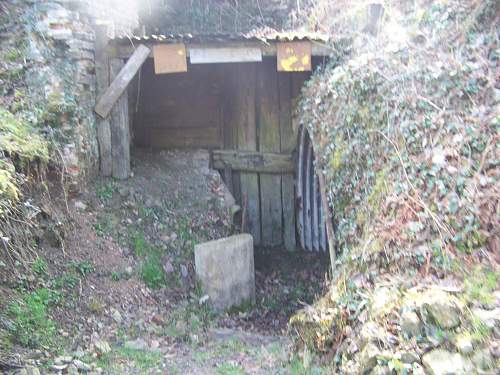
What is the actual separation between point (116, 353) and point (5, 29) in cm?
420

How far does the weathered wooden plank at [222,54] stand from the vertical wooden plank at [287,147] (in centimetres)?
151

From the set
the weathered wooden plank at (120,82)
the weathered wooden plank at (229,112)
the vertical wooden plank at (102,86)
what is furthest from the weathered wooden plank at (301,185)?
the vertical wooden plank at (102,86)

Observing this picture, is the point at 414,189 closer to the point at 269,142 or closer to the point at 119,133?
the point at 119,133

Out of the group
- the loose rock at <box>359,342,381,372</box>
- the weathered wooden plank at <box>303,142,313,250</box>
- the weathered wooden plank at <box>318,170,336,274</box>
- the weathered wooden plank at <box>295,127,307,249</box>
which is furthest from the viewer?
the weathered wooden plank at <box>303,142,313,250</box>

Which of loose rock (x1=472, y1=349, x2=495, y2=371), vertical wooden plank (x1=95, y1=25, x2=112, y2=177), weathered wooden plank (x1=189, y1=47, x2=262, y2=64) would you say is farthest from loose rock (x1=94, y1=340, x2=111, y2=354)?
weathered wooden plank (x1=189, y1=47, x2=262, y2=64)

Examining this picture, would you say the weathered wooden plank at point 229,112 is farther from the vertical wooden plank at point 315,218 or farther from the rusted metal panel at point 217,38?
the rusted metal panel at point 217,38

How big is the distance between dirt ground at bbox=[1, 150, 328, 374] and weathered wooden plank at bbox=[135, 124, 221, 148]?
20cm

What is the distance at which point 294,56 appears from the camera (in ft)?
23.2

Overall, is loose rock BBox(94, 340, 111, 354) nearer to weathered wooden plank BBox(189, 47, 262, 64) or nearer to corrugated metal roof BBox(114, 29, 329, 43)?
weathered wooden plank BBox(189, 47, 262, 64)

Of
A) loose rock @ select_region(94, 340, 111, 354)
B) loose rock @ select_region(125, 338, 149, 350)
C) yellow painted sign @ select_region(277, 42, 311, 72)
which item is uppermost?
yellow painted sign @ select_region(277, 42, 311, 72)

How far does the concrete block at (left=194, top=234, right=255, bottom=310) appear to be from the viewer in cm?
673

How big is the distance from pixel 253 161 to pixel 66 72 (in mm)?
3447

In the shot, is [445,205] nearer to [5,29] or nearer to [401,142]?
[401,142]

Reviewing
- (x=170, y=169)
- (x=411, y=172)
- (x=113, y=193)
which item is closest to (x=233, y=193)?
(x=170, y=169)
